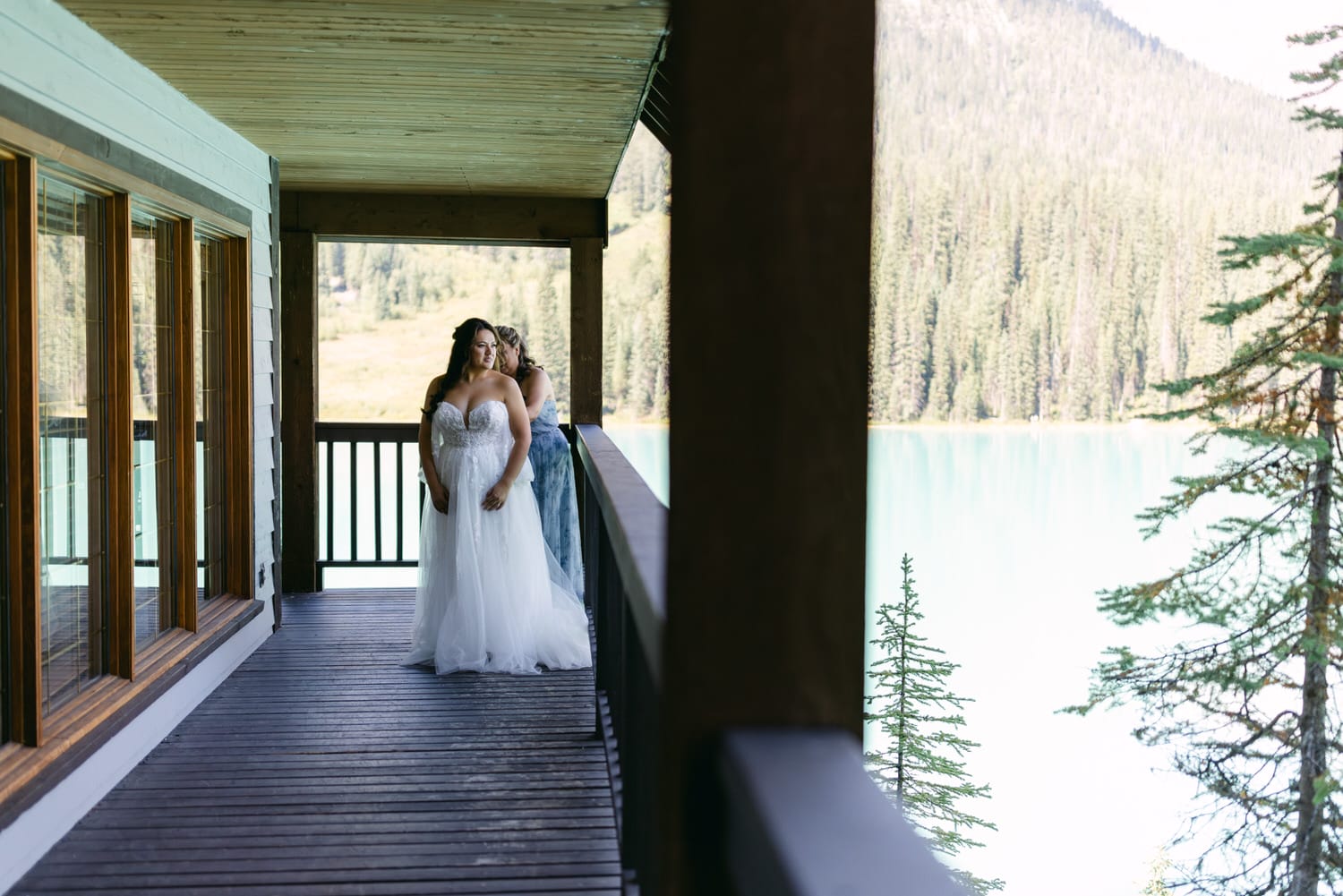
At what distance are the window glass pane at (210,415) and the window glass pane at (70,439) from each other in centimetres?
105

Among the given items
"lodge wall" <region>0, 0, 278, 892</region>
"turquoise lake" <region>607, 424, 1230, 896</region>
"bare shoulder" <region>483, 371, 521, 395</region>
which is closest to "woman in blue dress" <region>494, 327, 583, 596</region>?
"bare shoulder" <region>483, 371, 521, 395</region>

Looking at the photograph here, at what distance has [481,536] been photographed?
5270mm

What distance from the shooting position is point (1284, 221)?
32281 millimetres

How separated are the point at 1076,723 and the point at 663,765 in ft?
101

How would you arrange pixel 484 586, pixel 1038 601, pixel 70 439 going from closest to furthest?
pixel 70 439
pixel 484 586
pixel 1038 601

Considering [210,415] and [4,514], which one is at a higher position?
[210,415]

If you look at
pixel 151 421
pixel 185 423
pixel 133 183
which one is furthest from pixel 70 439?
pixel 185 423

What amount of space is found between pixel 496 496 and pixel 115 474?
1715mm

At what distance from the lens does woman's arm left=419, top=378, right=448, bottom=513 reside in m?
5.36

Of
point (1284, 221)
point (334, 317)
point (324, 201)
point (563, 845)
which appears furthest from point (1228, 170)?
point (563, 845)

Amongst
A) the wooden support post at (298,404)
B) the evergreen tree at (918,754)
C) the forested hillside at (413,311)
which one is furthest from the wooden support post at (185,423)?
the evergreen tree at (918,754)

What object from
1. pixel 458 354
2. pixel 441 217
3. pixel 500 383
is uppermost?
pixel 441 217

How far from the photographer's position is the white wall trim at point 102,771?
3.09 metres

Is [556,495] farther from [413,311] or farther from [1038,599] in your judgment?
[1038,599]
